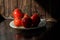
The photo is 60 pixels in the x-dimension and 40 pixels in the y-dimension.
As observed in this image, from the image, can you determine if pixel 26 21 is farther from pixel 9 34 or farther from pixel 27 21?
pixel 9 34

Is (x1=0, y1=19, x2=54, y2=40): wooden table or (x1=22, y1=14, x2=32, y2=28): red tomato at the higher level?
(x1=22, y1=14, x2=32, y2=28): red tomato

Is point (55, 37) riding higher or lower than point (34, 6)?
lower

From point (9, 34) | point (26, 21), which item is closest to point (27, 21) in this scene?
point (26, 21)

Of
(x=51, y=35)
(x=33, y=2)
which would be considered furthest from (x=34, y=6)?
(x=51, y=35)

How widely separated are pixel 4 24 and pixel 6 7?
15 centimetres

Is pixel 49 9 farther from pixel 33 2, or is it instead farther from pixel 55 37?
pixel 55 37

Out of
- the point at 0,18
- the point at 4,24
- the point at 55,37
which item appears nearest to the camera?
the point at 55,37

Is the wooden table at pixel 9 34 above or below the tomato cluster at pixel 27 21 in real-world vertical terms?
below

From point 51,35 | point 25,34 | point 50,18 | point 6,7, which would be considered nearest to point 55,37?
point 51,35

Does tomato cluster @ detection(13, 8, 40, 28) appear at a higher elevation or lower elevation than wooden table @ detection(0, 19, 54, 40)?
higher

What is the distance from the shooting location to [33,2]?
124cm

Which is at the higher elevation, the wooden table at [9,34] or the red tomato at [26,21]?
the red tomato at [26,21]

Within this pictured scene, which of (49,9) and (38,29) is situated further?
(49,9)

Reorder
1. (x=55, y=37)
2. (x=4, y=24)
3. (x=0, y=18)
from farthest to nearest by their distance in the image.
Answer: (x=0, y=18)
(x=4, y=24)
(x=55, y=37)
